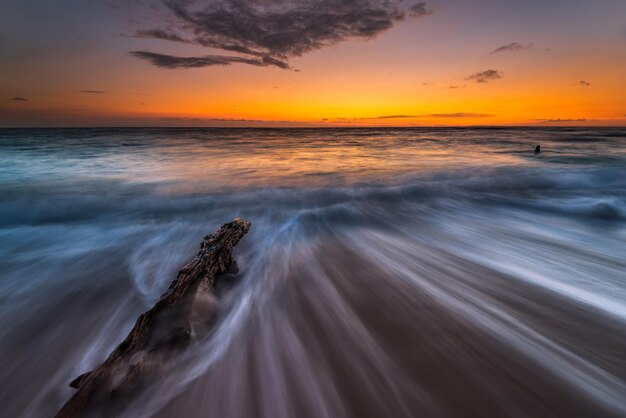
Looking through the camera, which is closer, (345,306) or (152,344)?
(152,344)

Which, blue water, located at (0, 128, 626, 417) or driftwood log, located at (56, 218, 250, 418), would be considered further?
blue water, located at (0, 128, 626, 417)

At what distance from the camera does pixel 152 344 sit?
2463 mm

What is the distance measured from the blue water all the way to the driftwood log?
0.15 m

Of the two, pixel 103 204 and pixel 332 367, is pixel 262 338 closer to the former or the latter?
pixel 332 367

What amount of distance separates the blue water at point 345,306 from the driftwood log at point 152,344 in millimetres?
152

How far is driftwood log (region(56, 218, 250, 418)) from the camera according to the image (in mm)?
1987

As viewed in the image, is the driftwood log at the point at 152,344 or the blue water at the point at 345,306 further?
the blue water at the point at 345,306

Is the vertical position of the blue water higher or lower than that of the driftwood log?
lower

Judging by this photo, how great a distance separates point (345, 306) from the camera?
3.35m

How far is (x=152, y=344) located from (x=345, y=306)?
6.15 feet

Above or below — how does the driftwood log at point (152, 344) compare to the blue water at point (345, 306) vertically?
above

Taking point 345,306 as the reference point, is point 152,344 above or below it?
above

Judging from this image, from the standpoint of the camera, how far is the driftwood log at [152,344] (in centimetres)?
199

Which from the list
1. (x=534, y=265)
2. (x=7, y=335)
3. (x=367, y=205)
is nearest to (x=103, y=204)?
(x=7, y=335)
